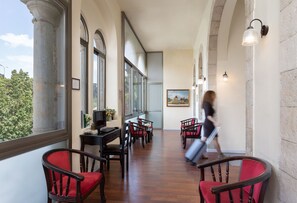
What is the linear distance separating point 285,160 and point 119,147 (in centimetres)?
280

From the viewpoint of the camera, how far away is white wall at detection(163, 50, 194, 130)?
10.1 m

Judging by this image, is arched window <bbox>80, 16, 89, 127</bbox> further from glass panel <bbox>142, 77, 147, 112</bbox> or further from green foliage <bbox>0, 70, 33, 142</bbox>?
glass panel <bbox>142, 77, 147, 112</bbox>

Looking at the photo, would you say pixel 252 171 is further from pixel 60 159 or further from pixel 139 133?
pixel 139 133

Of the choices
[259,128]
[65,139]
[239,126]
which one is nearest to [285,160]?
[259,128]

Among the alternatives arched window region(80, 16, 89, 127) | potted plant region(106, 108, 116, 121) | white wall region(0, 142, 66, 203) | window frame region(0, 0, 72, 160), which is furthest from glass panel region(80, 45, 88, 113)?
white wall region(0, 142, 66, 203)

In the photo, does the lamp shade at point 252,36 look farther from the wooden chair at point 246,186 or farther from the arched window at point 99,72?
the arched window at point 99,72

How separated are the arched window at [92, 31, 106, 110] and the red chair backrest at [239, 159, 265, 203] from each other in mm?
3242

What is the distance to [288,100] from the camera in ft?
5.05

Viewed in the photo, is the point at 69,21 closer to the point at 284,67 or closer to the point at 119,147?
the point at 119,147

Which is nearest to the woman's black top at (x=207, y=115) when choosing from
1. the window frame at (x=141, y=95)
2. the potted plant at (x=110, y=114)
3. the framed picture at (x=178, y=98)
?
the potted plant at (x=110, y=114)

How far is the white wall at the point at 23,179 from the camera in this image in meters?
1.88

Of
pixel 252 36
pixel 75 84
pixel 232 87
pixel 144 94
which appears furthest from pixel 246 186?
pixel 144 94

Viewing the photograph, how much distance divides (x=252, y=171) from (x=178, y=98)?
826cm

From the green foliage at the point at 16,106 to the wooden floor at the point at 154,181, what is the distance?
138 cm
